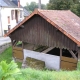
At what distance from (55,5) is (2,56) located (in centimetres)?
1503

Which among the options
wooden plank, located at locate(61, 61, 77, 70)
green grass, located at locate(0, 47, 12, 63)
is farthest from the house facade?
wooden plank, located at locate(61, 61, 77, 70)

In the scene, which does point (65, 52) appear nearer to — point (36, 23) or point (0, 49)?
point (36, 23)

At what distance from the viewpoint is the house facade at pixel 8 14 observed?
34031 millimetres

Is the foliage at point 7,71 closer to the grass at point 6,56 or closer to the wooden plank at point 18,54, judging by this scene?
the wooden plank at point 18,54

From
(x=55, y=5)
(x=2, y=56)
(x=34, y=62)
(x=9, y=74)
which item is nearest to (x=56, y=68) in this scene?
(x=34, y=62)

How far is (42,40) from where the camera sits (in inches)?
606

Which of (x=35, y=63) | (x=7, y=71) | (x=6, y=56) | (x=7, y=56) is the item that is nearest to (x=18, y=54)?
(x=7, y=56)

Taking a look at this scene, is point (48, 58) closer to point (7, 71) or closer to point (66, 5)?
point (7, 71)

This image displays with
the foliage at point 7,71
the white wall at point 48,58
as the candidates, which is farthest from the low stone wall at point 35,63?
the foliage at point 7,71

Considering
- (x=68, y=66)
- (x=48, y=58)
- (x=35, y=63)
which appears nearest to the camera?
(x=68, y=66)

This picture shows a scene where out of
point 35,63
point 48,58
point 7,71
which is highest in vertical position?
point 7,71

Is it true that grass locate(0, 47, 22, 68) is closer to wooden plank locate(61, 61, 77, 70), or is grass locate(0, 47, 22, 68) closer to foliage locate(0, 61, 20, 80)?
wooden plank locate(61, 61, 77, 70)

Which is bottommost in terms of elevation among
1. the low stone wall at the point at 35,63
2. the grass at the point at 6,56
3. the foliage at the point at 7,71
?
the grass at the point at 6,56

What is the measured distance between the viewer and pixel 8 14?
36.2 meters
